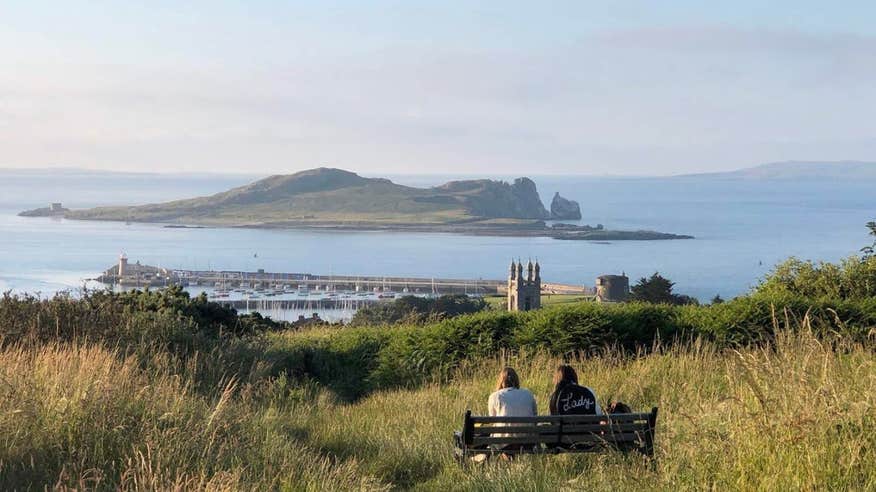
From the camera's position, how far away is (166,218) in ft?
554

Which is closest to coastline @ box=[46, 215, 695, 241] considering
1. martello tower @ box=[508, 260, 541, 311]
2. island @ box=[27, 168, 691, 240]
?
island @ box=[27, 168, 691, 240]

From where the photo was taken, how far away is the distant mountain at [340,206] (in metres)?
168

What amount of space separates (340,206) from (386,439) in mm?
175896

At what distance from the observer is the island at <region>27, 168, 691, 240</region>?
15950cm

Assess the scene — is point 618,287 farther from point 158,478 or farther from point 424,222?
point 424,222

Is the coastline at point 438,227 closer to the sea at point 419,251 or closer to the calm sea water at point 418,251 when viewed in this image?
the sea at point 419,251

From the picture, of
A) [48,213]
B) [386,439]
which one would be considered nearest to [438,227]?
[48,213]

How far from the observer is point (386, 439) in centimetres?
870

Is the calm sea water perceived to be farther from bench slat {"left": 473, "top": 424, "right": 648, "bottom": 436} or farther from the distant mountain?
bench slat {"left": 473, "top": 424, "right": 648, "bottom": 436}

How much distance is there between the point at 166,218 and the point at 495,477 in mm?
168835

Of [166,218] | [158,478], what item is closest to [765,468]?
[158,478]

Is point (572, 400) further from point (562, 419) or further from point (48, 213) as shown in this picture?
point (48, 213)

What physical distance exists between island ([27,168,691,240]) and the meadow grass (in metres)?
136

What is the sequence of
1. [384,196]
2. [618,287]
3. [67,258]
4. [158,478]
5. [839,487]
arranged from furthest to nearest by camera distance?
1. [384,196]
2. [67,258]
3. [618,287]
4. [158,478]
5. [839,487]
